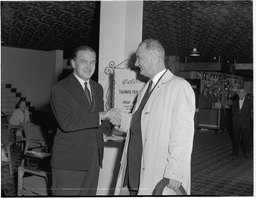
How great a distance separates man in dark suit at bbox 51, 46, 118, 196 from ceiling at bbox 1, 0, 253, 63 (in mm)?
2985

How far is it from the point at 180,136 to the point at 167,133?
0.37ft

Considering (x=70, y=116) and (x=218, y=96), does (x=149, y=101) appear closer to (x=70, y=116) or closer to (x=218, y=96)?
(x=70, y=116)

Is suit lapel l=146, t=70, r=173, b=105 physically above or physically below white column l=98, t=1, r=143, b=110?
below

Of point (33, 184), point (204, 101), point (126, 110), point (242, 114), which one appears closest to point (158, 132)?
point (126, 110)

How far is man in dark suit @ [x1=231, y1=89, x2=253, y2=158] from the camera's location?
22.5ft

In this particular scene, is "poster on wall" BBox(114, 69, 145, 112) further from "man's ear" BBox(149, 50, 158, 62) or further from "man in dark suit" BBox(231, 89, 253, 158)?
"man in dark suit" BBox(231, 89, 253, 158)

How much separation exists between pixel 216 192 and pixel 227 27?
394cm

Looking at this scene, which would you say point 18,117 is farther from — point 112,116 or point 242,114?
point 112,116

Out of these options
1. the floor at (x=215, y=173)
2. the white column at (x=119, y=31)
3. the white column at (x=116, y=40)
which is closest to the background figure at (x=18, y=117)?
the floor at (x=215, y=173)

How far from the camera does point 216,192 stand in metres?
4.36

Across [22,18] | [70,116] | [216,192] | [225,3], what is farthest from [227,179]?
[22,18]

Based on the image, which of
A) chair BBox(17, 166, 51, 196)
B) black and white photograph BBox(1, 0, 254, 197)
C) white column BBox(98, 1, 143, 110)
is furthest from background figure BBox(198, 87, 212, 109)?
chair BBox(17, 166, 51, 196)

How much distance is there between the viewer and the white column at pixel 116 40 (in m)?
3.80

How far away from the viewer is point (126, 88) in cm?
375
